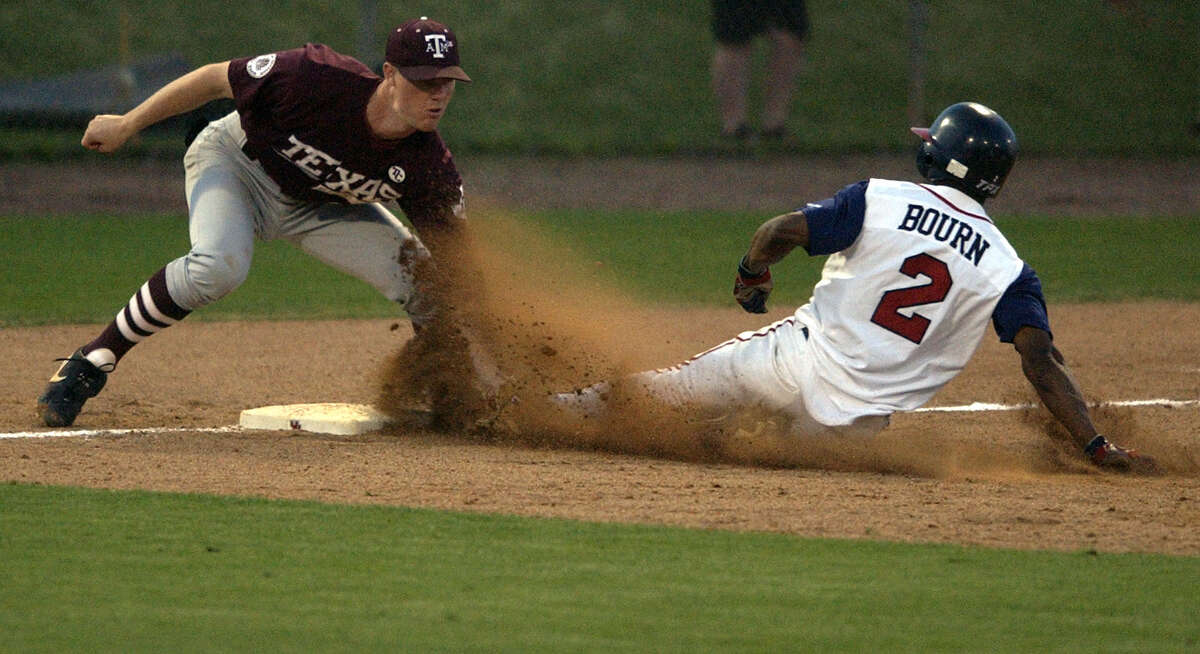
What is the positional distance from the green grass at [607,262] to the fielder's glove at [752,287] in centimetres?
461

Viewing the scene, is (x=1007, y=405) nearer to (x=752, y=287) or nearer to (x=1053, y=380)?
(x=1053, y=380)

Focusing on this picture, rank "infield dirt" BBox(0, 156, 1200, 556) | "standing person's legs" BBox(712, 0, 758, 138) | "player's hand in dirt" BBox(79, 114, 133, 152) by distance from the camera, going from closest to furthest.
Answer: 1. "infield dirt" BBox(0, 156, 1200, 556)
2. "player's hand in dirt" BBox(79, 114, 133, 152)
3. "standing person's legs" BBox(712, 0, 758, 138)

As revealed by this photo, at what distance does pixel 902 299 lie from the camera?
542 cm

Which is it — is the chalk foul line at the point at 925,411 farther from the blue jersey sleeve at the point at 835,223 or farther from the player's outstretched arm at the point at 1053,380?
the blue jersey sleeve at the point at 835,223

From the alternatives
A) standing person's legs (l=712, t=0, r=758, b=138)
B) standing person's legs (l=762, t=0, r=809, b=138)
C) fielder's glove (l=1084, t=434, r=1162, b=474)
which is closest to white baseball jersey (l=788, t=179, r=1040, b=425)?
fielder's glove (l=1084, t=434, r=1162, b=474)

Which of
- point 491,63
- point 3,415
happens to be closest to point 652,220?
point 491,63

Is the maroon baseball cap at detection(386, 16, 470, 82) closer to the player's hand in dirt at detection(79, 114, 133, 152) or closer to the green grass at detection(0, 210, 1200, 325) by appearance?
the player's hand in dirt at detection(79, 114, 133, 152)

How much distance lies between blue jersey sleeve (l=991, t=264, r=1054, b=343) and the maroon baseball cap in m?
1.89

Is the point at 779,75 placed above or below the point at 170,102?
below

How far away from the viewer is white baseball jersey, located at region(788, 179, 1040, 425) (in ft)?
17.7

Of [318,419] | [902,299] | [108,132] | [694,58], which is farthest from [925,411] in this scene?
[694,58]

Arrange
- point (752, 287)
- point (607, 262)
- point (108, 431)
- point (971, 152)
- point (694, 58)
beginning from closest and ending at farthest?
point (971, 152) < point (752, 287) < point (108, 431) < point (607, 262) < point (694, 58)

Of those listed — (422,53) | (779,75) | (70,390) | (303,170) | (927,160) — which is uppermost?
(422,53)

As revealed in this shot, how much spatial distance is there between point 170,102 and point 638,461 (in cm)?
202
